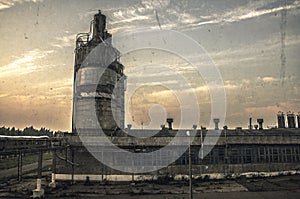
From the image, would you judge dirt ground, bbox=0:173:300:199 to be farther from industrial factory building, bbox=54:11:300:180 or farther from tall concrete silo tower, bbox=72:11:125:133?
tall concrete silo tower, bbox=72:11:125:133

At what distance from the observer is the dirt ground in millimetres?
17984

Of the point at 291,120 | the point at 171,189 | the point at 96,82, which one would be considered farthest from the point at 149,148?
the point at 291,120

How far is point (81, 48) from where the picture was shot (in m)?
28.9

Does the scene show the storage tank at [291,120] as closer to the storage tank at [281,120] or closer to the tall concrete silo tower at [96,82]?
the storage tank at [281,120]

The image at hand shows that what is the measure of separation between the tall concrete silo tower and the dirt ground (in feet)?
22.9

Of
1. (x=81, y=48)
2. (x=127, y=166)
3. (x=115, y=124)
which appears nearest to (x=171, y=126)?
(x=115, y=124)

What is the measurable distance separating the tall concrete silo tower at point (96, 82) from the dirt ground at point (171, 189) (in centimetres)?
697

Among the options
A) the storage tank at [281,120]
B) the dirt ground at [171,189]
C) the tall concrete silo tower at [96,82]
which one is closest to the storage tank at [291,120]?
the storage tank at [281,120]

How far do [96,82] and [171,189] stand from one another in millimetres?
13785

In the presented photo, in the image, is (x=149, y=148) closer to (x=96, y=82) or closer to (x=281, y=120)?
(x=96, y=82)

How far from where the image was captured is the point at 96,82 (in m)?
27.0

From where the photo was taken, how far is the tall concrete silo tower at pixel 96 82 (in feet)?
87.6

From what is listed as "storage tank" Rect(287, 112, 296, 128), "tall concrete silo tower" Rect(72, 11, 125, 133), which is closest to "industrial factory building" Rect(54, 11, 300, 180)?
"tall concrete silo tower" Rect(72, 11, 125, 133)

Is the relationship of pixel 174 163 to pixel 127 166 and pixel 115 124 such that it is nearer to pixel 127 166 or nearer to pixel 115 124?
pixel 127 166
